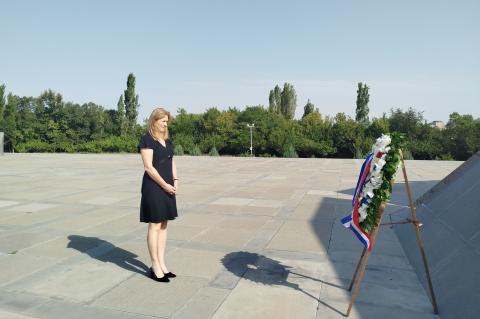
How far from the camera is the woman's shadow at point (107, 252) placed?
15.5 feet

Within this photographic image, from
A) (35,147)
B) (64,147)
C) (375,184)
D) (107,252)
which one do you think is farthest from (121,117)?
(375,184)

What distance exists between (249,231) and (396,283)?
2789 millimetres

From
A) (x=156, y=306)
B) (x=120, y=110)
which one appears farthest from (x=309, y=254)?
(x=120, y=110)

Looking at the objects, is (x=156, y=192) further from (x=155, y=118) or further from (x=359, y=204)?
(x=359, y=204)

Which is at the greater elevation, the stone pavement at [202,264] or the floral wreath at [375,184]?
the floral wreath at [375,184]

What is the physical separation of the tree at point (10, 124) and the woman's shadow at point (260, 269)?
51.1 meters

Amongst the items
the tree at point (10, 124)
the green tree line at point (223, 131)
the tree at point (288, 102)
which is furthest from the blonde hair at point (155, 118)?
the tree at point (288, 102)

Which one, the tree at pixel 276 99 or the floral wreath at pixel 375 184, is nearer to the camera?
the floral wreath at pixel 375 184

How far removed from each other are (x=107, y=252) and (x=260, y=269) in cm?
222

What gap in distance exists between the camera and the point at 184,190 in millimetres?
11344

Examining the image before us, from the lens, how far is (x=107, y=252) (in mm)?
5266

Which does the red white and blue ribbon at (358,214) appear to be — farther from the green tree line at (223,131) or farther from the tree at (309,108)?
the tree at (309,108)

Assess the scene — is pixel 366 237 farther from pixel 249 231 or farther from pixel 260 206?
pixel 260 206

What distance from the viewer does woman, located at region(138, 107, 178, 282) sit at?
4.04m
